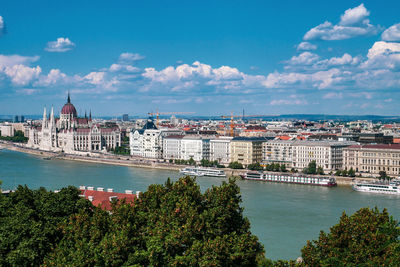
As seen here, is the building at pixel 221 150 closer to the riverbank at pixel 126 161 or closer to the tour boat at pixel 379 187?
the riverbank at pixel 126 161

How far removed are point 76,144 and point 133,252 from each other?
1750 inches

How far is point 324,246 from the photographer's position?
25.5 ft

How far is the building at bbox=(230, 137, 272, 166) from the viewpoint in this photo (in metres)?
35.3

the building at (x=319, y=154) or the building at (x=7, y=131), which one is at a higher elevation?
the building at (x=7, y=131)

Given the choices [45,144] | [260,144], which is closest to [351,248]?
[260,144]

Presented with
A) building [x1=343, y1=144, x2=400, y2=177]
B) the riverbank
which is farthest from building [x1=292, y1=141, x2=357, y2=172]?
the riverbank

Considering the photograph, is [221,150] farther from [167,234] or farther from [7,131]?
[7,131]

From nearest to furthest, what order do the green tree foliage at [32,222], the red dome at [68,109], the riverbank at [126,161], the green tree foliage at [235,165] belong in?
the green tree foliage at [32,222] → the riverbank at [126,161] → the green tree foliage at [235,165] → the red dome at [68,109]

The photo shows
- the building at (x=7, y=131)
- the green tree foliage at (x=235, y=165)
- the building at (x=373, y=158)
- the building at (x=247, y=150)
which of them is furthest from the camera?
the building at (x=7, y=131)

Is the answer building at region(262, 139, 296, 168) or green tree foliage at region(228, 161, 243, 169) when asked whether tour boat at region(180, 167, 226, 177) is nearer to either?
green tree foliage at region(228, 161, 243, 169)

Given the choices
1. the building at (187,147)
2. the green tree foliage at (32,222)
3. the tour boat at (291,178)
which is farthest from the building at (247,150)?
the green tree foliage at (32,222)

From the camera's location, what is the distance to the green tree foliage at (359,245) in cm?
713

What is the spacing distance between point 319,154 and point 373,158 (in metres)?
3.40

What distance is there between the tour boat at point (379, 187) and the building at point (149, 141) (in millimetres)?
20141
